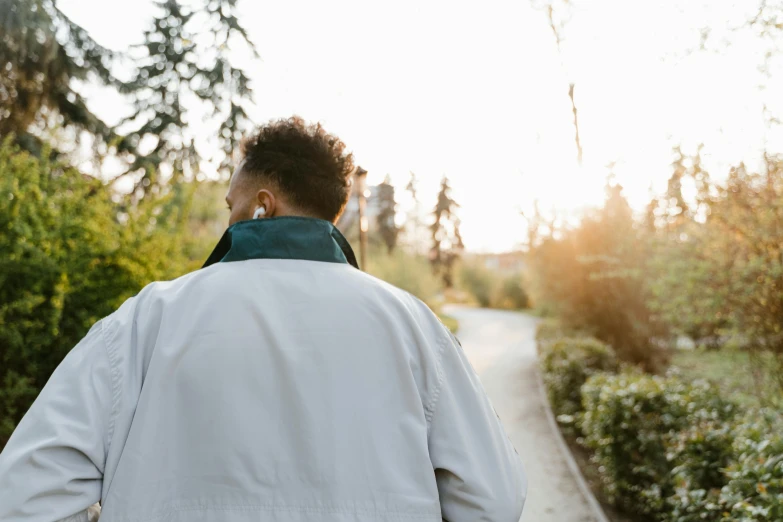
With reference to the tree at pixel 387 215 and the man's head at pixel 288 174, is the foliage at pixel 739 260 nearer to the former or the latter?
the man's head at pixel 288 174

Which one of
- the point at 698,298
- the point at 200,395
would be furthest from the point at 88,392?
the point at 698,298

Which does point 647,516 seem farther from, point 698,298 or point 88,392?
point 88,392

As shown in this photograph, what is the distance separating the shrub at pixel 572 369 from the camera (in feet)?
30.3

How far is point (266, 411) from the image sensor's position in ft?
4.58

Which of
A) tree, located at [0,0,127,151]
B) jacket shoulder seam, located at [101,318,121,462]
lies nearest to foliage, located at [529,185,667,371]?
tree, located at [0,0,127,151]

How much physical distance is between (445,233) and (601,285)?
4442 centimetres

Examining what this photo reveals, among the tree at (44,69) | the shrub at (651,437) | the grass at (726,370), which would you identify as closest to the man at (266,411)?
the shrub at (651,437)

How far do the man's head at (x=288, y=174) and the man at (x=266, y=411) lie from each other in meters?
0.11

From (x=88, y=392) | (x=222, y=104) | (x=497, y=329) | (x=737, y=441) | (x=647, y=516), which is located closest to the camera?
(x=88, y=392)

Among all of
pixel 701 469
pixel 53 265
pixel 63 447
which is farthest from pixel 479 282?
pixel 63 447

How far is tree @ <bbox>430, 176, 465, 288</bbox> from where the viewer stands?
55.3 meters

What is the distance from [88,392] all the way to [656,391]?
506 centimetres

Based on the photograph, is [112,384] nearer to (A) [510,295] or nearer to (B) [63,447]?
(B) [63,447]

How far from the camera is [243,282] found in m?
1.49
